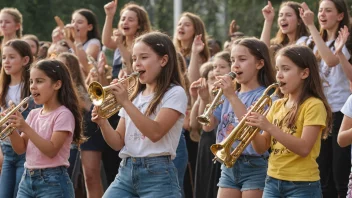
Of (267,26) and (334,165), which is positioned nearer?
(334,165)

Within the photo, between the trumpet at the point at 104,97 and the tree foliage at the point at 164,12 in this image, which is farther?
the tree foliage at the point at 164,12

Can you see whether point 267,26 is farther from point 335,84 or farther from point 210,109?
point 210,109

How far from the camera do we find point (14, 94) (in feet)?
27.2

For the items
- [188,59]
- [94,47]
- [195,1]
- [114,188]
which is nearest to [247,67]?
[114,188]

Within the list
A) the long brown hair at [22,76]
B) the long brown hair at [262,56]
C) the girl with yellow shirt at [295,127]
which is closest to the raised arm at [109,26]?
the long brown hair at [22,76]

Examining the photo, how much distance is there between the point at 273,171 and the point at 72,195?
1.64m

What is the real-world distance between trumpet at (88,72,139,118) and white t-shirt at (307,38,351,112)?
2.41 meters

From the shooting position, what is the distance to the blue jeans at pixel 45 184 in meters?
6.85

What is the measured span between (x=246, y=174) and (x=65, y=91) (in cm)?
164

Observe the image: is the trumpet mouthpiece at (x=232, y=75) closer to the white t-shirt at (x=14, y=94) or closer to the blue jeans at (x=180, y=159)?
the blue jeans at (x=180, y=159)

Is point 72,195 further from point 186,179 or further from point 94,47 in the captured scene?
point 94,47

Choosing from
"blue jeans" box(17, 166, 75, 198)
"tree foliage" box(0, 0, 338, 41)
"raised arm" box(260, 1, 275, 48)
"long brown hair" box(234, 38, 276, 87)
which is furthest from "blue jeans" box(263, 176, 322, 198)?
"tree foliage" box(0, 0, 338, 41)

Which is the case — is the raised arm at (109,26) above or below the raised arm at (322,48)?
above

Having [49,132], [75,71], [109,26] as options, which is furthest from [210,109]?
[109,26]
